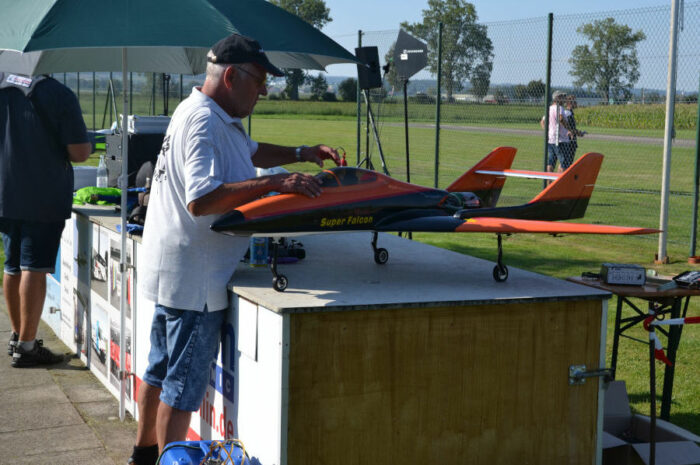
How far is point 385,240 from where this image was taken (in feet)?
16.9

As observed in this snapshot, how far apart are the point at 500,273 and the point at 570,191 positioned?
893mm

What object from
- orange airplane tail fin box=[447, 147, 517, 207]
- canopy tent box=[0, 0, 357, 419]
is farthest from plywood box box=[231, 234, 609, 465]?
orange airplane tail fin box=[447, 147, 517, 207]

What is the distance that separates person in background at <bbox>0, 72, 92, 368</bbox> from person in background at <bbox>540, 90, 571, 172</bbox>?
8.10 meters

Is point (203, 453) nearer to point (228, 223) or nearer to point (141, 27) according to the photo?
point (228, 223)

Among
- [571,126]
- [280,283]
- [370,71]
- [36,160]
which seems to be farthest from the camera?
[571,126]

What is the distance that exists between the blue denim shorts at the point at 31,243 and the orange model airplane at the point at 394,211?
259 cm

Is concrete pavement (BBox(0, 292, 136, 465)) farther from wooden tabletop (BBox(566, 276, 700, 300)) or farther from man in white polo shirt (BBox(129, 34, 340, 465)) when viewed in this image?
wooden tabletop (BBox(566, 276, 700, 300))

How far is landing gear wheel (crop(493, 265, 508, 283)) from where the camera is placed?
3.81 meters

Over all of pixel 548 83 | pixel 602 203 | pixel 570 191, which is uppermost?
pixel 548 83

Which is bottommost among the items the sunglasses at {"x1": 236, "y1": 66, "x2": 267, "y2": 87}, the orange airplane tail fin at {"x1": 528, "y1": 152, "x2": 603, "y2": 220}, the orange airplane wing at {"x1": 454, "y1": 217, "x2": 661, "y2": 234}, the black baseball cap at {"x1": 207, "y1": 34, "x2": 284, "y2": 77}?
the orange airplane wing at {"x1": 454, "y1": 217, "x2": 661, "y2": 234}

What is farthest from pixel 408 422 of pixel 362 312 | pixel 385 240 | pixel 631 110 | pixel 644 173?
pixel 644 173

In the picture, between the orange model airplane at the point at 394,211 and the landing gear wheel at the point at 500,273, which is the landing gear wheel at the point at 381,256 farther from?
the landing gear wheel at the point at 500,273

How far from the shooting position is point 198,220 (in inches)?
135

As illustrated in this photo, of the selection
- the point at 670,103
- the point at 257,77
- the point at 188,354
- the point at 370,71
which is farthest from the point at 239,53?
the point at 670,103
